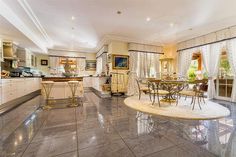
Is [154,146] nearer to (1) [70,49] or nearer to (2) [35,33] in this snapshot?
(2) [35,33]

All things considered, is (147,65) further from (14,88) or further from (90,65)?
(14,88)

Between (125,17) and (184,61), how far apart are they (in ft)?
13.9

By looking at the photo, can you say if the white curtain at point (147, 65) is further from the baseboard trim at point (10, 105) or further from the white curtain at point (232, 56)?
the baseboard trim at point (10, 105)

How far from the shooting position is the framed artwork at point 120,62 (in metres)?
6.20

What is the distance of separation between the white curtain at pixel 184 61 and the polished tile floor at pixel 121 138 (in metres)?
3.98

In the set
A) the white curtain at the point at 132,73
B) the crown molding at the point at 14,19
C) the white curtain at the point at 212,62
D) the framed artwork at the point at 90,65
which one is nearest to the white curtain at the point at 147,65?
Answer: the white curtain at the point at 132,73

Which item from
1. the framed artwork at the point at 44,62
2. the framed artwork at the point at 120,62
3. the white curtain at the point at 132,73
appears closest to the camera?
the framed artwork at the point at 120,62

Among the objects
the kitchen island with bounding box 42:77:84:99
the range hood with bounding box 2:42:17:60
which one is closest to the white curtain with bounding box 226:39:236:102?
the kitchen island with bounding box 42:77:84:99

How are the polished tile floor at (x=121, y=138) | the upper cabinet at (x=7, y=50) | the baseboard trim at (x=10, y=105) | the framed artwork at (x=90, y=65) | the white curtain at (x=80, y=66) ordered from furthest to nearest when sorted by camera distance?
the framed artwork at (x=90, y=65), the white curtain at (x=80, y=66), the upper cabinet at (x=7, y=50), the baseboard trim at (x=10, y=105), the polished tile floor at (x=121, y=138)

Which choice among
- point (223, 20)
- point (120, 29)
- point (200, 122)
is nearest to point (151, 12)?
point (120, 29)

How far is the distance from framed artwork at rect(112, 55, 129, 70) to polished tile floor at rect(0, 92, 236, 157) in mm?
3720

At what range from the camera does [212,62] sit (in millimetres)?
5383

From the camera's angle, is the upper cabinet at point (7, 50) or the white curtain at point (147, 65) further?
the white curtain at point (147, 65)

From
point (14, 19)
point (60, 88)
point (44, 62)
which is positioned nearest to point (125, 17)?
point (14, 19)
